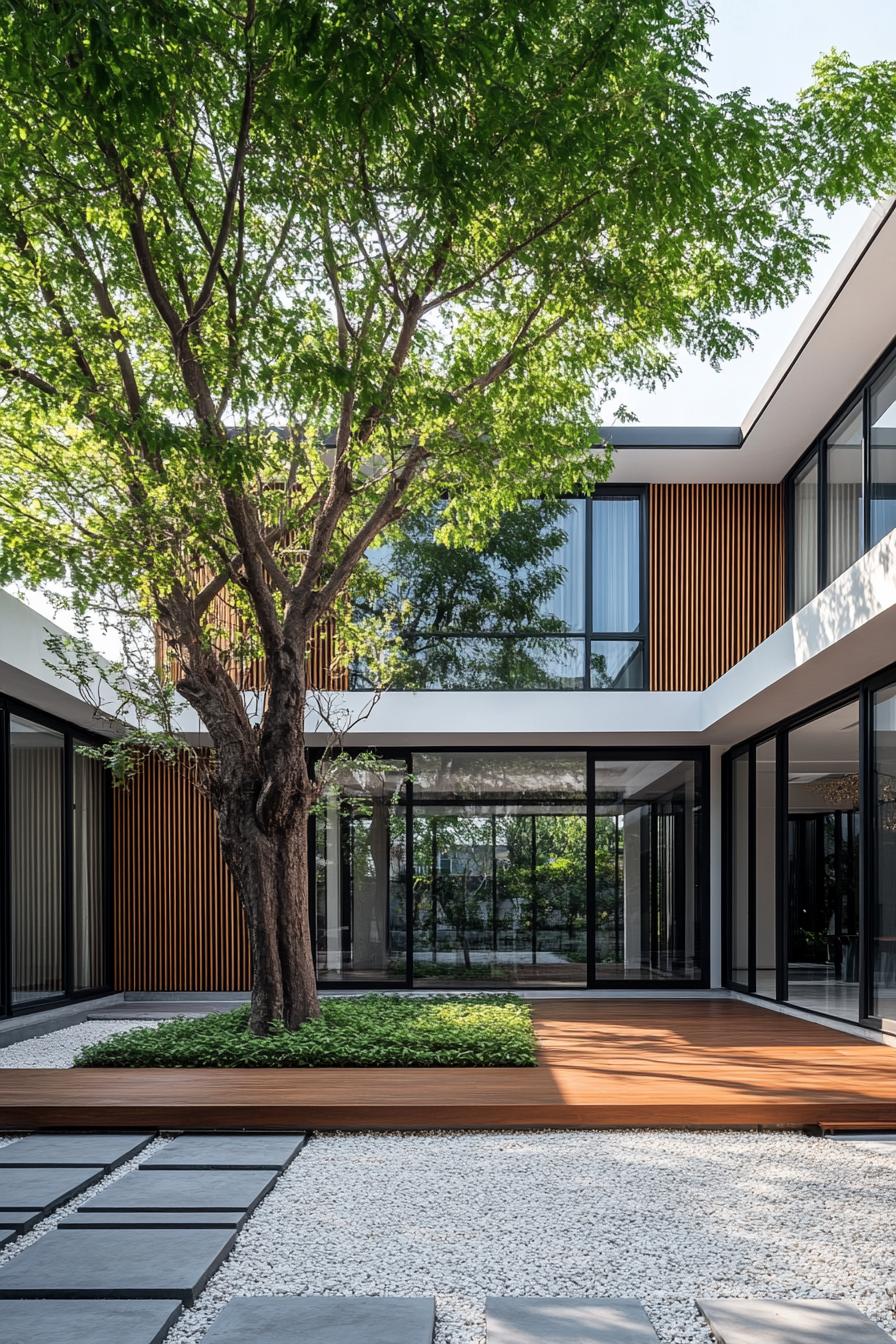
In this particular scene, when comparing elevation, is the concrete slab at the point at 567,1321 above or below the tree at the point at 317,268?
below

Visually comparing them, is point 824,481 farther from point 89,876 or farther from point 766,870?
point 89,876

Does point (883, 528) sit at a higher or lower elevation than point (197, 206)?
lower

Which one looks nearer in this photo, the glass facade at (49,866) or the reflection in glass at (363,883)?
the glass facade at (49,866)

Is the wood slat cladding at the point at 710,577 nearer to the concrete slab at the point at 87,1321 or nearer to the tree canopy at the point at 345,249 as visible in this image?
the tree canopy at the point at 345,249

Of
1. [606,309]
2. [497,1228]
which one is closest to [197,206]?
[606,309]

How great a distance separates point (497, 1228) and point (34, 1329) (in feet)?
5.91

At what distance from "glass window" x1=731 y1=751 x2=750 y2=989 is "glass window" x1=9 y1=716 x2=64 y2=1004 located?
663cm

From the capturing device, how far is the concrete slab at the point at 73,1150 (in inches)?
233

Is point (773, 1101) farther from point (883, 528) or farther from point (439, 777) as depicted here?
point (439, 777)

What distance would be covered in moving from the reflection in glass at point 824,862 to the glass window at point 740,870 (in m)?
0.44

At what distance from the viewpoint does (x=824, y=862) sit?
14375 mm

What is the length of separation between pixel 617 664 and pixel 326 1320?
10.2 meters

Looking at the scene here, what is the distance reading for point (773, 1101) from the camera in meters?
6.80

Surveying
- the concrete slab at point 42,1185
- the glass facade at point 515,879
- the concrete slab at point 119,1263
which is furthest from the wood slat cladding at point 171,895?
the concrete slab at point 119,1263
